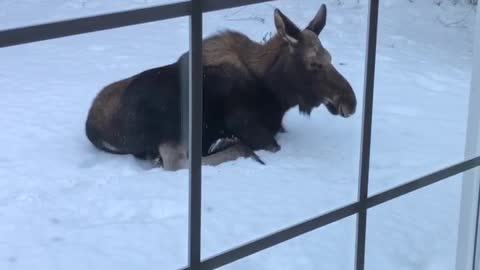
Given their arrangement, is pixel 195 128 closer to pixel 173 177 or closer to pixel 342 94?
pixel 173 177

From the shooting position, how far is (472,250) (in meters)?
2.38

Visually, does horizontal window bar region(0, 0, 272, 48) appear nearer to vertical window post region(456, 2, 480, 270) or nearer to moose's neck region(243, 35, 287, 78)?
A: vertical window post region(456, 2, 480, 270)

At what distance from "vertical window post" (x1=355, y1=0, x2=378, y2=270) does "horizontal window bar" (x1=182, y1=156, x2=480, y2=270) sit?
2 centimetres

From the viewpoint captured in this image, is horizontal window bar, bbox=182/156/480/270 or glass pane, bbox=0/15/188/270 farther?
glass pane, bbox=0/15/188/270

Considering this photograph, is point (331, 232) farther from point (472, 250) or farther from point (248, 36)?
point (248, 36)

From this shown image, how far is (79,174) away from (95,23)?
158cm

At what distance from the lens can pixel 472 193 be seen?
2.30 metres

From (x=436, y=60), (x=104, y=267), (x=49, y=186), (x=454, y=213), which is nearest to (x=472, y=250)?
(x=454, y=213)

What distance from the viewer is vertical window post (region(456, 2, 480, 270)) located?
2.26 m

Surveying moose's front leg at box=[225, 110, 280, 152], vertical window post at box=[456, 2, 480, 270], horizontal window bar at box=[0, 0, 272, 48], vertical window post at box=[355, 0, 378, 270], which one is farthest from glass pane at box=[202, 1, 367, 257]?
horizontal window bar at box=[0, 0, 272, 48]

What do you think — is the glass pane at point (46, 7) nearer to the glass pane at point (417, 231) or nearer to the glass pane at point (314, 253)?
the glass pane at point (314, 253)

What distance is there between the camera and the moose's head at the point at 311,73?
10.5 ft

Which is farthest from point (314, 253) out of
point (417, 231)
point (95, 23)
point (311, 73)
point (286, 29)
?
point (95, 23)

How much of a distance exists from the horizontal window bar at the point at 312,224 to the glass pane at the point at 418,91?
72 cm
